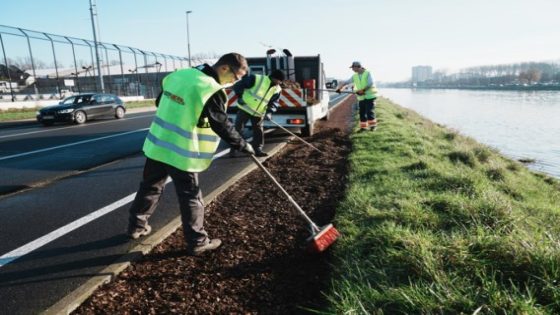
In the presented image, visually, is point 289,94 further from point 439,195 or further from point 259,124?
point 439,195

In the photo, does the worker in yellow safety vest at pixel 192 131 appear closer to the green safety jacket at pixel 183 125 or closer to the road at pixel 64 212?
the green safety jacket at pixel 183 125

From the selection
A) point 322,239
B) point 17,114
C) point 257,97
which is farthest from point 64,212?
point 17,114

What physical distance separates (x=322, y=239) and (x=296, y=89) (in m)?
6.45

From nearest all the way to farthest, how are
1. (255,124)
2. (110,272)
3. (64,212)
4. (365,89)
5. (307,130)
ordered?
(110,272) → (64,212) → (255,124) → (365,89) → (307,130)

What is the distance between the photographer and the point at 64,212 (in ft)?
13.7

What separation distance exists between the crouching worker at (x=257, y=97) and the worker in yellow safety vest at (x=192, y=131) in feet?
10.9

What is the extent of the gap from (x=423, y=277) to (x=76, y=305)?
92.1 inches

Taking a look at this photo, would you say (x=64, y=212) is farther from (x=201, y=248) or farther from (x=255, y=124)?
(x=255, y=124)

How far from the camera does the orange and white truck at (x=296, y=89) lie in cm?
905

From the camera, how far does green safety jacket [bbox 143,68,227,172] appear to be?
115 inches

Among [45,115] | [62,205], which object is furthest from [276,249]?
[45,115]

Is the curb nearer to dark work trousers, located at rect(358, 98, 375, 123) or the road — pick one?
the road

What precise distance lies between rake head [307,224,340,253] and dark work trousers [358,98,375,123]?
6902mm

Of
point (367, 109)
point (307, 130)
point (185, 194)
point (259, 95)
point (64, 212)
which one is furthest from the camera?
point (367, 109)
